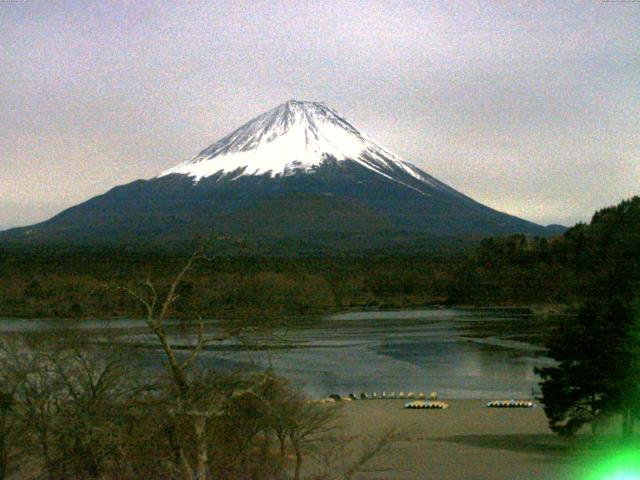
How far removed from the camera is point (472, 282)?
68875mm

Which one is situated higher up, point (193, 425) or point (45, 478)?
point (193, 425)

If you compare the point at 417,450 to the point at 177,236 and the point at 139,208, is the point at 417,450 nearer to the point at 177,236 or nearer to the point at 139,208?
the point at 177,236

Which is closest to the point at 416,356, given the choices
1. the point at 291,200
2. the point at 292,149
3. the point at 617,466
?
the point at 617,466

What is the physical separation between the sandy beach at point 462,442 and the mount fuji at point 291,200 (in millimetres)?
67956

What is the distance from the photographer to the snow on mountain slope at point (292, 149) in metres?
134

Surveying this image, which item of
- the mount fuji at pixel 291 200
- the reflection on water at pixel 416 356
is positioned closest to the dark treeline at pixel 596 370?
the reflection on water at pixel 416 356

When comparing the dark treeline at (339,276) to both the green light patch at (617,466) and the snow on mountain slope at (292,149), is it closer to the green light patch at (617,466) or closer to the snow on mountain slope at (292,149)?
the green light patch at (617,466)

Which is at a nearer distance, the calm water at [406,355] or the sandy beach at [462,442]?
the sandy beach at [462,442]

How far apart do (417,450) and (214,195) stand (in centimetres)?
10683

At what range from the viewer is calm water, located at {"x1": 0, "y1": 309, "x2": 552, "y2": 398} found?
25031mm

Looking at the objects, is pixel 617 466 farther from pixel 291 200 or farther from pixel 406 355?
pixel 291 200

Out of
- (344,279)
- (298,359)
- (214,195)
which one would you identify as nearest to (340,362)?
(298,359)

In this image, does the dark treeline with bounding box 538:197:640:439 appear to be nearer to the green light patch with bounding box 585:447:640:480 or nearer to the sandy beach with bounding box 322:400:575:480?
the green light patch with bounding box 585:447:640:480

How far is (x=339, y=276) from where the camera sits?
230 ft
